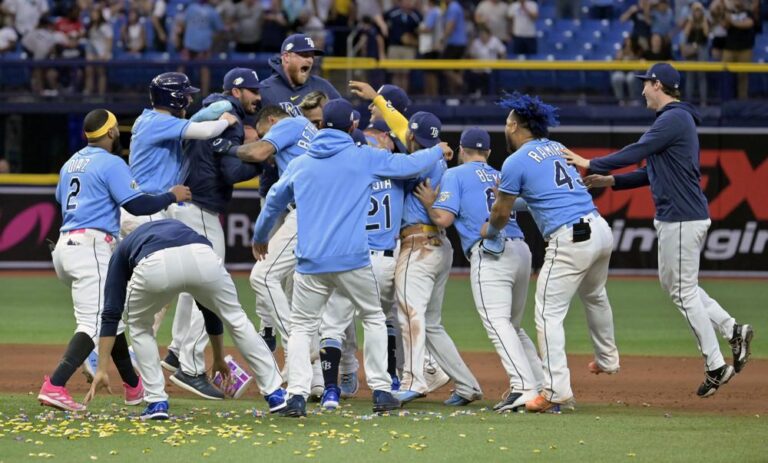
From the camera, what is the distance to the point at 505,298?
8.80m

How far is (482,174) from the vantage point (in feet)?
29.7

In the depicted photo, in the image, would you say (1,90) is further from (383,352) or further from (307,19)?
(383,352)

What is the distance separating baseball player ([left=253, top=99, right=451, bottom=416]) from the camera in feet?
27.1

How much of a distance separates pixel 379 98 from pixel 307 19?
11.0m

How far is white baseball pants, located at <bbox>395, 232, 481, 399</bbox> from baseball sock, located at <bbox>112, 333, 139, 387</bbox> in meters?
1.85

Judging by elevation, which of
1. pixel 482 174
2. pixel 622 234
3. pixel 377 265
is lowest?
pixel 622 234

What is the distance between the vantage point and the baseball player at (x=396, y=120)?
9.40 metres

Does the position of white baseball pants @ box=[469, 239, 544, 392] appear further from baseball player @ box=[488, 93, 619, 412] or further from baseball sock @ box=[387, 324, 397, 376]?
baseball sock @ box=[387, 324, 397, 376]

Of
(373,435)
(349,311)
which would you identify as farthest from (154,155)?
(373,435)

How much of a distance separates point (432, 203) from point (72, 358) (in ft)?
8.62

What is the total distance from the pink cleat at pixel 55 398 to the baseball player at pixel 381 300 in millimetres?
1659

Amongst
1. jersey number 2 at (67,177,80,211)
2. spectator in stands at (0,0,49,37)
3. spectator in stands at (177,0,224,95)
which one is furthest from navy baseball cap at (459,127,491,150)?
spectator in stands at (0,0,49,37)

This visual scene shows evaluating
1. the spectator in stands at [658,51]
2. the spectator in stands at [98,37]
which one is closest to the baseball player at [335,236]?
the spectator in stands at [658,51]

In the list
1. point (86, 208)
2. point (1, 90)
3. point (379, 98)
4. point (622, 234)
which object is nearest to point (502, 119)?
point (622, 234)
